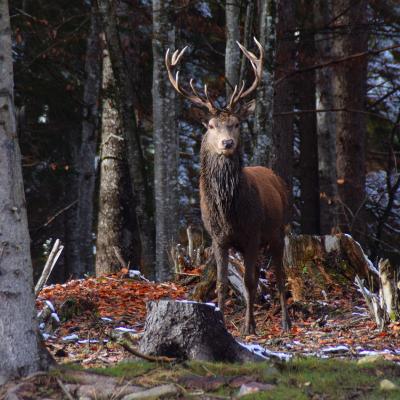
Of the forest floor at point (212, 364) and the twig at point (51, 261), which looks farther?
the twig at point (51, 261)

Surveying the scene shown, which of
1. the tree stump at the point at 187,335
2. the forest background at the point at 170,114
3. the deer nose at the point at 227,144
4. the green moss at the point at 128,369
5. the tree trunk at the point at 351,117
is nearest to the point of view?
the green moss at the point at 128,369

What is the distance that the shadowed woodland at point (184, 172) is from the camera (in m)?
7.56

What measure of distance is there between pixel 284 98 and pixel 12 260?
1139 cm

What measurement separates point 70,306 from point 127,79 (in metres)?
5.19

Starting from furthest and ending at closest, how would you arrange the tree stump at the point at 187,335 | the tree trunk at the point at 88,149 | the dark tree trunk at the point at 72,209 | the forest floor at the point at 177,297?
1. the dark tree trunk at the point at 72,209
2. the tree trunk at the point at 88,149
3. the forest floor at the point at 177,297
4. the tree stump at the point at 187,335

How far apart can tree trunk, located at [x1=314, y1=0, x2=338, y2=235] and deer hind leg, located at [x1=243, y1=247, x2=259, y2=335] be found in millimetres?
7426

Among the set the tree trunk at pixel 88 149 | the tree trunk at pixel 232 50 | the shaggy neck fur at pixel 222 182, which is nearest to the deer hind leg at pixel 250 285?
the shaggy neck fur at pixel 222 182

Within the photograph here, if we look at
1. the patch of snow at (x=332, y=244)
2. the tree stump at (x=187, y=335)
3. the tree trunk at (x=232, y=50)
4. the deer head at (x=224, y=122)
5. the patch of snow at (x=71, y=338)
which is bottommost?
the patch of snow at (x=71, y=338)

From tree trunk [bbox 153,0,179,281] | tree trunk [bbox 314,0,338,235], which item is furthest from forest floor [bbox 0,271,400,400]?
tree trunk [bbox 314,0,338,235]

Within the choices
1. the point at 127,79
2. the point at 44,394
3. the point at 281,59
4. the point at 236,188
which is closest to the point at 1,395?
the point at 44,394

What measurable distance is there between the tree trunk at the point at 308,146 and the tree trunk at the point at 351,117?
769 millimetres

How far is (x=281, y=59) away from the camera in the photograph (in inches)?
658

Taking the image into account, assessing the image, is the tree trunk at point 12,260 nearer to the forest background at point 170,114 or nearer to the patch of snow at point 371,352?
the patch of snow at point 371,352

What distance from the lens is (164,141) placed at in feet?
41.7
